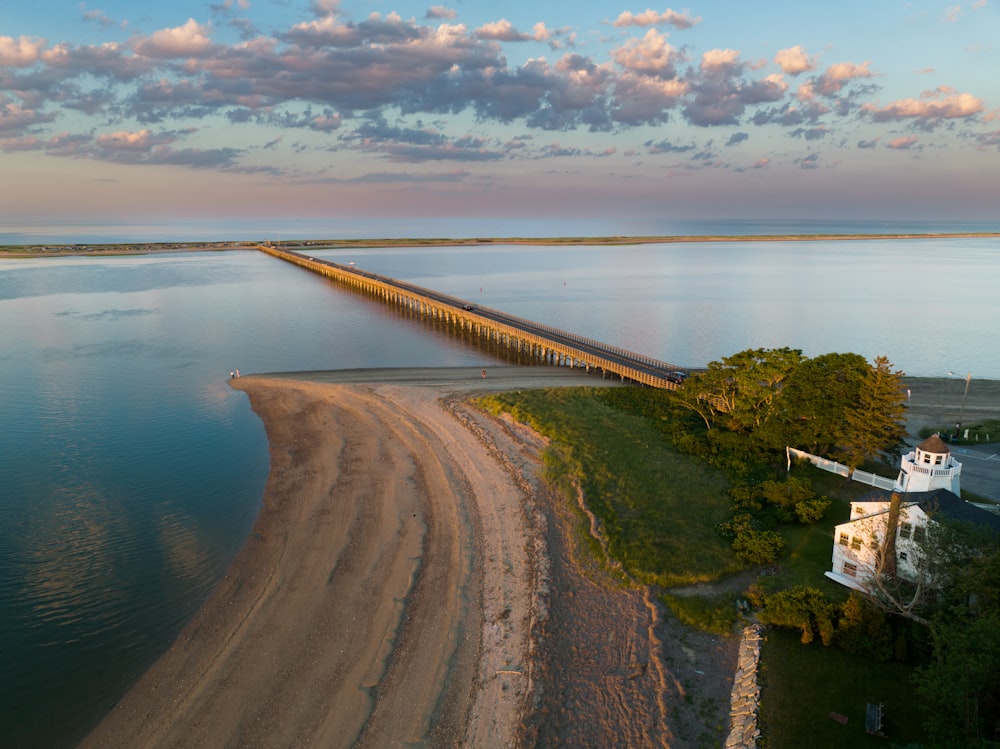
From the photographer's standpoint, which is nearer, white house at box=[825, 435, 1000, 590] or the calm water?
white house at box=[825, 435, 1000, 590]

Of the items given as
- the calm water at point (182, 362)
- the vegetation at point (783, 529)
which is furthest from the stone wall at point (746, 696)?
the calm water at point (182, 362)

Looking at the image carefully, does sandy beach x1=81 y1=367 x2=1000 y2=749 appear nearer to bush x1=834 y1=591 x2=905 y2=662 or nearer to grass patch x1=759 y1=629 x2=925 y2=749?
grass patch x1=759 y1=629 x2=925 y2=749

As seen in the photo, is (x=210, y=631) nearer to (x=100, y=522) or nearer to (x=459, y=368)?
(x=100, y=522)

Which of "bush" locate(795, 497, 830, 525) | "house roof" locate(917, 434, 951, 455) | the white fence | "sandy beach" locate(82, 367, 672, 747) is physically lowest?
"sandy beach" locate(82, 367, 672, 747)

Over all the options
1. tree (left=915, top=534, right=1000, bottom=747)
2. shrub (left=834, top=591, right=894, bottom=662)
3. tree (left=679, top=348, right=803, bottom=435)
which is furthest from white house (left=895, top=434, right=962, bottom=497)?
tree (left=679, top=348, right=803, bottom=435)

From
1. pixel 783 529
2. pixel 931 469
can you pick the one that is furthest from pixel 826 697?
pixel 931 469

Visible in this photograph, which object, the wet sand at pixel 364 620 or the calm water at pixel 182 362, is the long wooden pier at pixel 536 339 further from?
the wet sand at pixel 364 620
